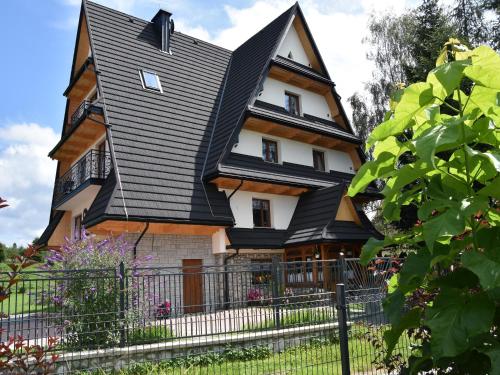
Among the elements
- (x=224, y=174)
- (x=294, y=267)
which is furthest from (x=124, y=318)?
(x=224, y=174)

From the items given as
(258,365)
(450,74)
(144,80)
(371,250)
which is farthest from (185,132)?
(450,74)

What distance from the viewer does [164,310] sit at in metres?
7.00

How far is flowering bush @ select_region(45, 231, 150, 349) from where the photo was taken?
21.5 ft

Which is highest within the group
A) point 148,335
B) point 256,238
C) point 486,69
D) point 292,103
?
point 292,103

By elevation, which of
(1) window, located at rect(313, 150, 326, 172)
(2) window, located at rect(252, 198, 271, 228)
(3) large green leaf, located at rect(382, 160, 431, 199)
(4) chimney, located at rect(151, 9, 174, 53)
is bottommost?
(3) large green leaf, located at rect(382, 160, 431, 199)

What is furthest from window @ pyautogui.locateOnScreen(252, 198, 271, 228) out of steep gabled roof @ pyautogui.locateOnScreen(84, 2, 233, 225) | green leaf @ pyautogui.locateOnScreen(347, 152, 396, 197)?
green leaf @ pyautogui.locateOnScreen(347, 152, 396, 197)

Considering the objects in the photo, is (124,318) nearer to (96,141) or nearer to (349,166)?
(96,141)

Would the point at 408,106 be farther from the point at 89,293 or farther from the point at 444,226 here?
the point at 89,293

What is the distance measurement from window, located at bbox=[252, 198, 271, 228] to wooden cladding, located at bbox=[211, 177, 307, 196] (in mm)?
445

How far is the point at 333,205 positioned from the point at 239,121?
4637 mm

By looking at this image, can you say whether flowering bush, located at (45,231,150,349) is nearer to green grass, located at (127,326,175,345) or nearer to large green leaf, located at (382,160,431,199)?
green grass, located at (127,326,175,345)

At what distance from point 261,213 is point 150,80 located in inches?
270

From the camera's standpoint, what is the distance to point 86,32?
17766 millimetres

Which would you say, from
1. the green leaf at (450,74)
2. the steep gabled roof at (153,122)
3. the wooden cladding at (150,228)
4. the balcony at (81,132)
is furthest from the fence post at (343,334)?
the balcony at (81,132)
